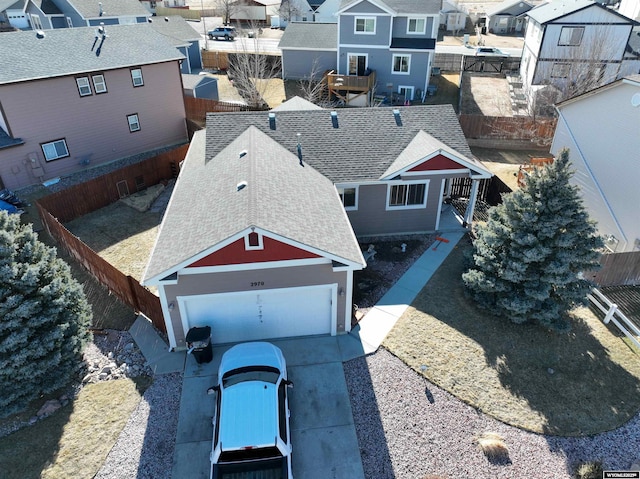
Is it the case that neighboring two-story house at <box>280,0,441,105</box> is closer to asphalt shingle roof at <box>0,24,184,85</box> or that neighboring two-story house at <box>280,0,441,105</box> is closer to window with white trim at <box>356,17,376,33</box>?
window with white trim at <box>356,17,376,33</box>

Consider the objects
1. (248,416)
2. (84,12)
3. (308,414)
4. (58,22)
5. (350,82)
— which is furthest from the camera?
(58,22)

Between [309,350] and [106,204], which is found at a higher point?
[106,204]

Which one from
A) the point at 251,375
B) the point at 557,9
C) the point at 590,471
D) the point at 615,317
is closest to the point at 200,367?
the point at 251,375

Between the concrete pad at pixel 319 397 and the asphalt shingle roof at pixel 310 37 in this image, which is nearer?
the concrete pad at pixel 319 397

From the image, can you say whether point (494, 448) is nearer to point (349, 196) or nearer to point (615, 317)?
point (615, 317)

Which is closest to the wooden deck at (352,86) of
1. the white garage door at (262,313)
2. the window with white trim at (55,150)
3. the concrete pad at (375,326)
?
the window with white trim at (55,150)

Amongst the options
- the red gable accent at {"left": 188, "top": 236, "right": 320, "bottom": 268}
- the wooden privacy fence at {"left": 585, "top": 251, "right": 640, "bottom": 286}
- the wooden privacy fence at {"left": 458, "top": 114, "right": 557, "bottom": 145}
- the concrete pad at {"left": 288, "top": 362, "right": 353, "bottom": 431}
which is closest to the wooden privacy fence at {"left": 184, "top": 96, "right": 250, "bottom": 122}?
the wooden privacy fence at {"left": 458, "top": 114, "right": 557, "bottom": 145}

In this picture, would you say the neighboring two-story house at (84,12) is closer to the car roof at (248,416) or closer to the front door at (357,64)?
the front door at (357,64)
